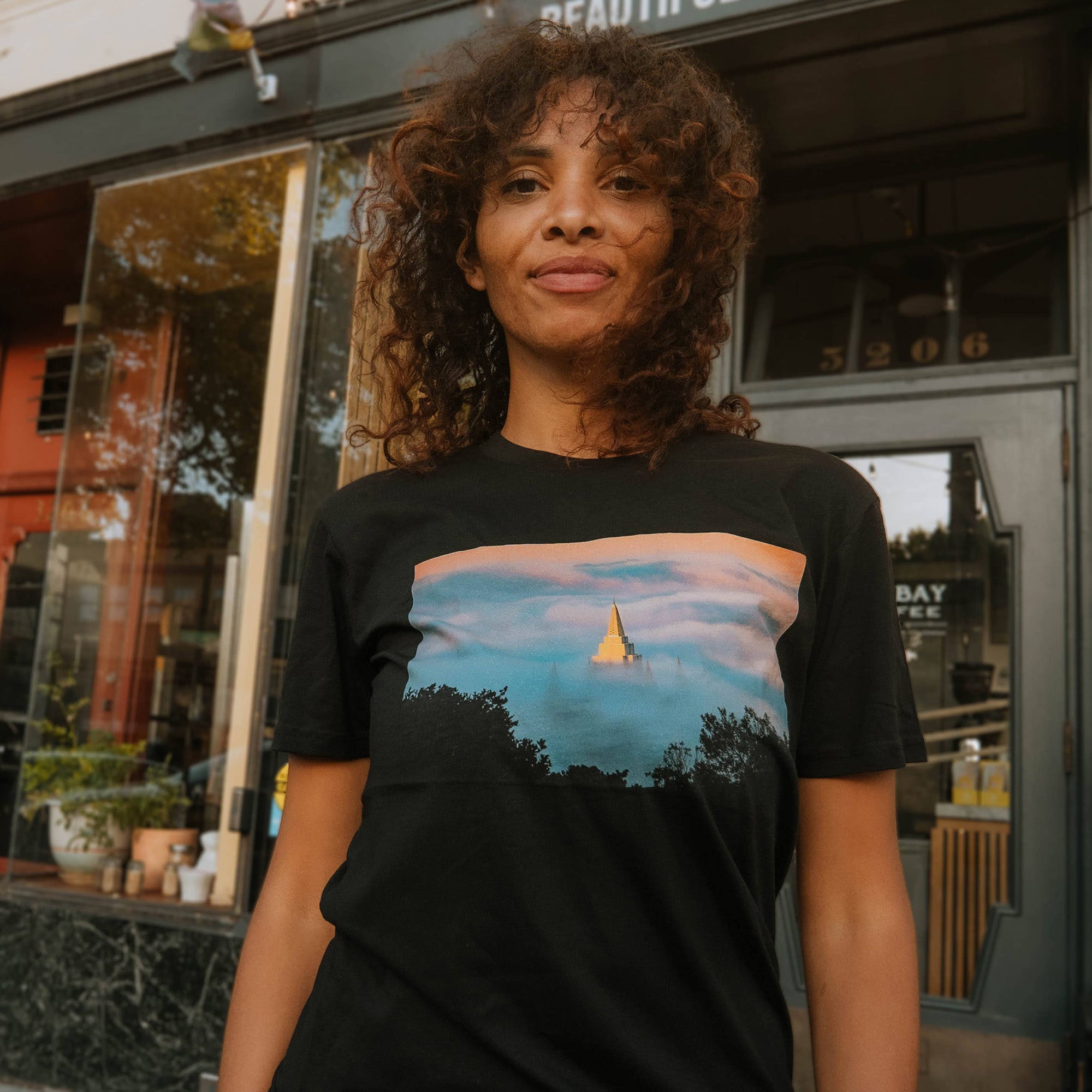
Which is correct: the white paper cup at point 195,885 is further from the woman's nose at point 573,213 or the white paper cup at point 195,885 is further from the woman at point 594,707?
the woman's nose at point 573,213

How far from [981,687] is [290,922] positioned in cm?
288

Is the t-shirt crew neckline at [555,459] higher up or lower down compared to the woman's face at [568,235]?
lower down

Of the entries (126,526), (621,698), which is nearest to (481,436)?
(621,698)

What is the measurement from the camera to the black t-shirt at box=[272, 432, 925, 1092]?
1039mm

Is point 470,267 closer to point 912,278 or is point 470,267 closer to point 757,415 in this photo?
point 757,415

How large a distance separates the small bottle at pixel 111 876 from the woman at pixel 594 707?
3.11 metres

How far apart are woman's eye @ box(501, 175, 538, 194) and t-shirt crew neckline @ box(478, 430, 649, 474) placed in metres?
0.34

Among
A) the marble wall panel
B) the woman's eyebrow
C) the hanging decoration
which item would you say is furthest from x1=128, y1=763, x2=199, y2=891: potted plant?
the woman's eyebrow

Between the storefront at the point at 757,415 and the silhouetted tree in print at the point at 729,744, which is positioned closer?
the silhouetted tree in print at the point at 729,744

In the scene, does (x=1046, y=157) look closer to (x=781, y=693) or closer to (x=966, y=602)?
(x=966, y=602)

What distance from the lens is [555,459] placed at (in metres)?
1.35

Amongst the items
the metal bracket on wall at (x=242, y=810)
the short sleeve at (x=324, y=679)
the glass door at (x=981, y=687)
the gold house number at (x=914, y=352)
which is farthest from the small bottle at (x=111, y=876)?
the gold house number at (x=914, y=352)

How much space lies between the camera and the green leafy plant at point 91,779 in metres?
4.22

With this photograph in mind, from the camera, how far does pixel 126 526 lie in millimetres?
4598
